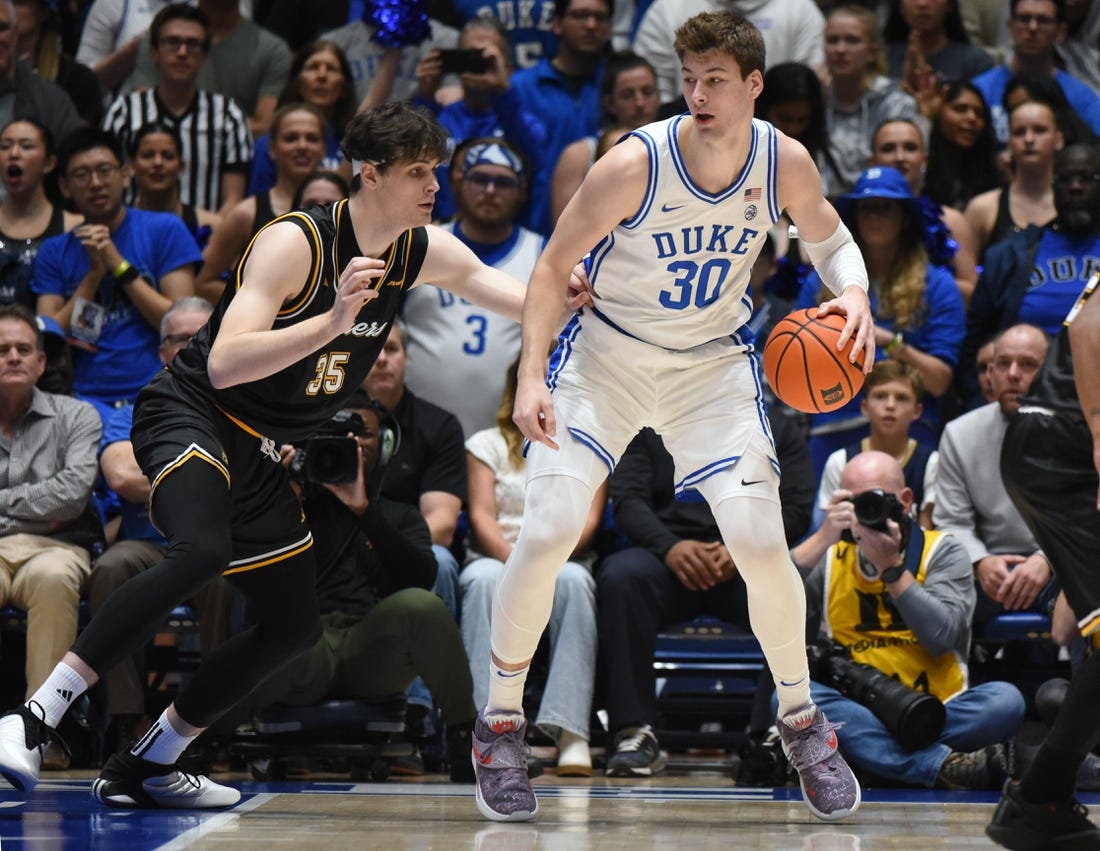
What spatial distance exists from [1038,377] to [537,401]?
1377 mm

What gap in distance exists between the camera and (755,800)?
16.4ft

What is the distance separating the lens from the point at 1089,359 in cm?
358

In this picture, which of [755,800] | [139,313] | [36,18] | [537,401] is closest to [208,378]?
[537,401]

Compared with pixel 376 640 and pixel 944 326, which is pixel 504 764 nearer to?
pixel 376 640

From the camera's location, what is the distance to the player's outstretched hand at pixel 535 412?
13.5 feet

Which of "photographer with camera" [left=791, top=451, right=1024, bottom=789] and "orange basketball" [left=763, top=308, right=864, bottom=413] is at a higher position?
"orange basketball" [left=763, top=308, right=864, bottom=413]

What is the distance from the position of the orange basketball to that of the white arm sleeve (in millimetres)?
170

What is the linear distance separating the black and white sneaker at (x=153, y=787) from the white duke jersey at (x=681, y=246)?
1.81 metres

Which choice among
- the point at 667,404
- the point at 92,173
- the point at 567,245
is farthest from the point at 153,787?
the point at 92,173

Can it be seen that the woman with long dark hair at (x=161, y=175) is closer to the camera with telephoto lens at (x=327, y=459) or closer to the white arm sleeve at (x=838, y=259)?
the camera with telephoto lens at (x=327, y=459)

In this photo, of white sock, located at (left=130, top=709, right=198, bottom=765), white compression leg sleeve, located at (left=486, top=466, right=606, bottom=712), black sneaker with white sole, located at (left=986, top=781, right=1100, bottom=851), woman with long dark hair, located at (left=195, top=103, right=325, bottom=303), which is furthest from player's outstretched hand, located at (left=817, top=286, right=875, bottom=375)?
woman with long dark hair, located at (left=195, top=103, right=325, bottom=303)

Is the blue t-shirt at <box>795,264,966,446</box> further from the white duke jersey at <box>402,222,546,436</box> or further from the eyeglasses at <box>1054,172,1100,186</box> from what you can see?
the white duke jersey at <box>402,222,546,436</box>

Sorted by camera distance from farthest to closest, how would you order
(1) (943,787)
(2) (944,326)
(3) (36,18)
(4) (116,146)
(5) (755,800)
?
(3) (36,18) < (4) (116,146) < (2) (944,326) < (1) (943,787) < (5) (755,800)

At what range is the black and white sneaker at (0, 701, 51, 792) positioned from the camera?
396 centimetres
